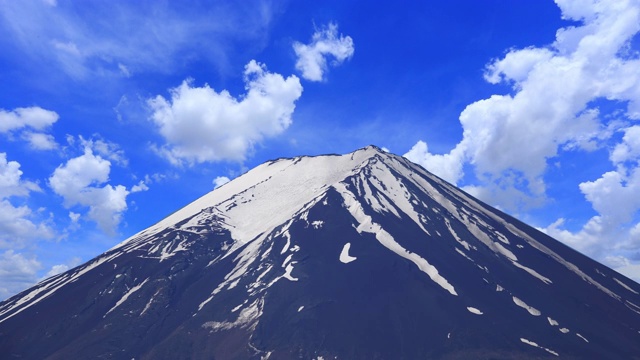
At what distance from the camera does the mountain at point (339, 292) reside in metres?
109

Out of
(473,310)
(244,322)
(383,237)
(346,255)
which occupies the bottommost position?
(473,310)

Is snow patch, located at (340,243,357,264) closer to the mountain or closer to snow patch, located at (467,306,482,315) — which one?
the mountain

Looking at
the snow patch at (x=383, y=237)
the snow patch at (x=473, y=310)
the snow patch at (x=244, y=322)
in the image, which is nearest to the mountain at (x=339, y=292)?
the snow patch at (x=244, y=322)

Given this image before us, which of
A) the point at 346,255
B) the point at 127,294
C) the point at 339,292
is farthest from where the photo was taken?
the point at 346,255

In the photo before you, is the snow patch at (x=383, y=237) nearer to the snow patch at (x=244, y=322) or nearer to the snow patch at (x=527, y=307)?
the snow patch at (x=527, y=307)

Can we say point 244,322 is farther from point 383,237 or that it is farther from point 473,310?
point 473,310

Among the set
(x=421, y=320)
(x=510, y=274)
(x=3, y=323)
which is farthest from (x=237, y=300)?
(x=510, y=274)

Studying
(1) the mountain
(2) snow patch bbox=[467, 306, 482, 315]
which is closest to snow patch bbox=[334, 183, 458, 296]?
(1) the mountain

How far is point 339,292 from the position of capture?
125000 millimetres

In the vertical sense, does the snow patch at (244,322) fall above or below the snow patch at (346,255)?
below

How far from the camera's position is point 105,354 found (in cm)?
11450

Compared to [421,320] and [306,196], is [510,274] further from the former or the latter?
[306,196]

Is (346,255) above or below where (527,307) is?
above

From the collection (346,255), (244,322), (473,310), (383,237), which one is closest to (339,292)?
(346,255)
